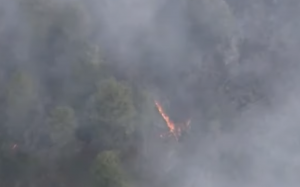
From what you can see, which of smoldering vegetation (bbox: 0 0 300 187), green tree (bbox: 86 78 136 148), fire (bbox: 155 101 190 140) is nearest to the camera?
green tree (bbox: 86 78 136 148)

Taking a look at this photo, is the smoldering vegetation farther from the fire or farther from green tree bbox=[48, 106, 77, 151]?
the fire

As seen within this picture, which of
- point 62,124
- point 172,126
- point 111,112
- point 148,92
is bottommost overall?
point 111,112

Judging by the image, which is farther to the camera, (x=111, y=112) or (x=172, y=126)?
(x=172, y=126)

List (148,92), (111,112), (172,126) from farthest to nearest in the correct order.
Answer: (172,126)
(148,92)
(111,112)

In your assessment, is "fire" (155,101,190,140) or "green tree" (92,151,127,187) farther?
"fire" (155,101,190,140)

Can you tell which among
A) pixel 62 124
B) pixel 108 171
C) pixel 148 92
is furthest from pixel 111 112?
pixel 148 92

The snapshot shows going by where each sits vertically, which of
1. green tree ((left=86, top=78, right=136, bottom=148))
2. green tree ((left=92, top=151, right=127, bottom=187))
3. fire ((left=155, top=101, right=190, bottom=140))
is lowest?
green tree ((left=92, top=151, right=127, bottom=187))

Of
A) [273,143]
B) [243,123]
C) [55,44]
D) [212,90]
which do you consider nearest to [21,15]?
[55,44]

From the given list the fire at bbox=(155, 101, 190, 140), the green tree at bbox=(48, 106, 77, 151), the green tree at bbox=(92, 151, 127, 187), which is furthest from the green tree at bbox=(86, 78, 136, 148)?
the fire at bbox=(155, 101, 190, 140)

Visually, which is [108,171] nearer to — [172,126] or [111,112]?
[111,112]
